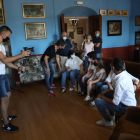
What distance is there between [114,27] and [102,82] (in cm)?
394

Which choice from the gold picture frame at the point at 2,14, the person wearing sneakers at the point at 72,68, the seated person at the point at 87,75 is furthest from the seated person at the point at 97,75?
the gold picture frame at the point at 2,14

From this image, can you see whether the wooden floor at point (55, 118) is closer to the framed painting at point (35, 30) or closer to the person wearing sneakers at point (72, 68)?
the person wearing sneakers at point (72, 68)

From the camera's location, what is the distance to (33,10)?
15.4 ft

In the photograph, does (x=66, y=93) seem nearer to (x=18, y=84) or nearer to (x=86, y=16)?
(x=18, y=84)

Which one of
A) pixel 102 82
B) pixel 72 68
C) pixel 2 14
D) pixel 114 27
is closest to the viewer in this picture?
pixel 102 82

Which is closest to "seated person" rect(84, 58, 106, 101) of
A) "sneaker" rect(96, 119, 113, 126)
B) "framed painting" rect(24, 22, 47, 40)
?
"sneaker" rect(96, 119, 113, 126)

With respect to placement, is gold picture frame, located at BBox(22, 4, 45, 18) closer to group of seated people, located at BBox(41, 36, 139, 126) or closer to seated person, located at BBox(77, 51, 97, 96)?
group of seated people, located at BBox(41, 36, 139, 126)

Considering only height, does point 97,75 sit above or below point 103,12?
below

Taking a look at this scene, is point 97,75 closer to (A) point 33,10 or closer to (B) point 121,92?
(B) point 121,92

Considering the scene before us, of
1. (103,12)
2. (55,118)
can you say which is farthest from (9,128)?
(103,12)

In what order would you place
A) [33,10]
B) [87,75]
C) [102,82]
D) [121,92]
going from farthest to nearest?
[33,10] < [87,75] < [102,82] < [121,92]

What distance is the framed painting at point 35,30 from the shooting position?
4723mm

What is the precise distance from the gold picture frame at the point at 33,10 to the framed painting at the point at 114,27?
8.98 feet

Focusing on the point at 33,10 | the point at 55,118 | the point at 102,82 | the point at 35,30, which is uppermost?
the point at 33,10
